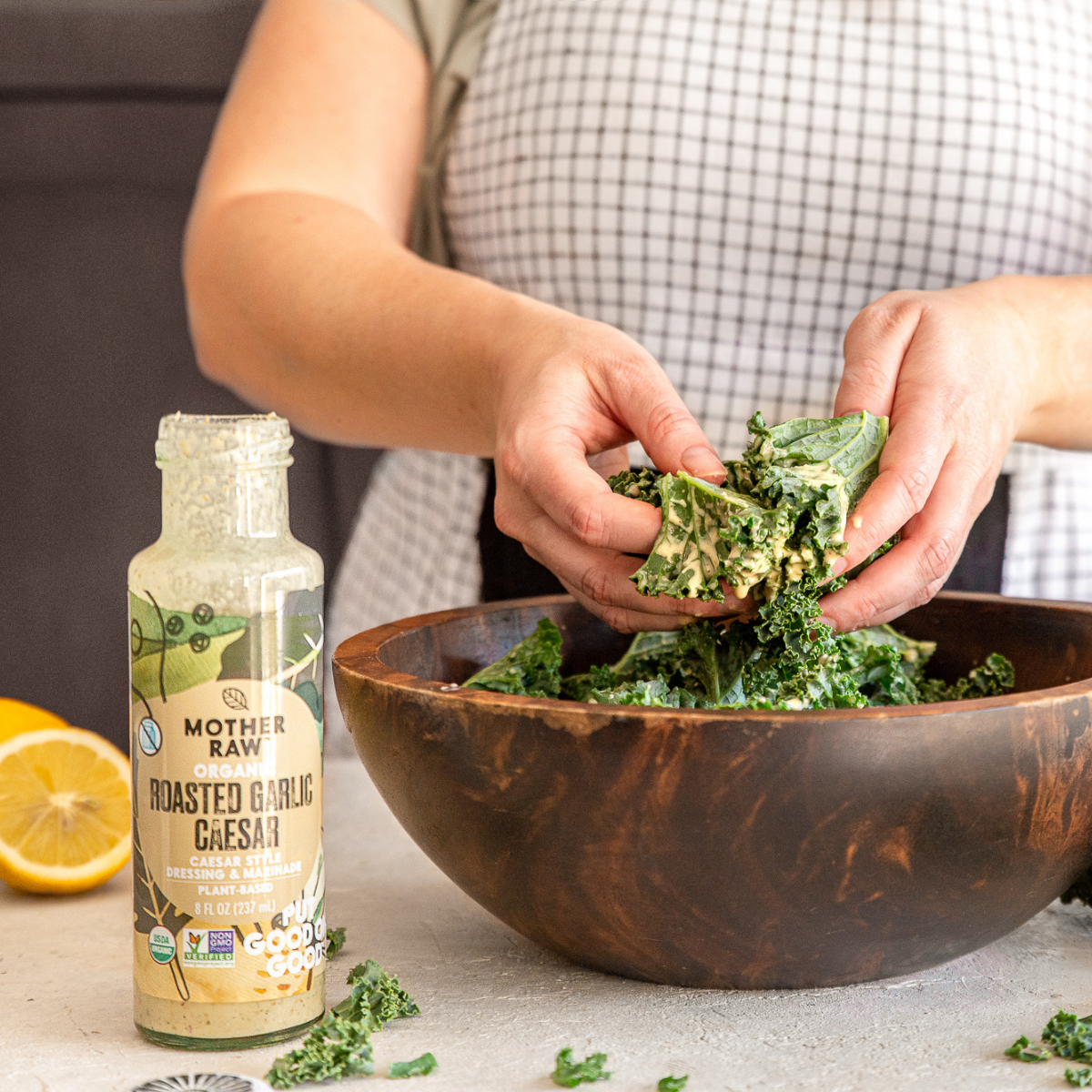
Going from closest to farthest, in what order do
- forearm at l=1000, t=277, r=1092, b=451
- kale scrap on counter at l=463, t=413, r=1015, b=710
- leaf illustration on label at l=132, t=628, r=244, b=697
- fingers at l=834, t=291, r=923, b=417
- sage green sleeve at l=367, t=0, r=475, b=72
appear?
1. leaf illustration on label at l=132, t=628, r=244, b=697
2. kale scrap on counter at l=463, t=413, r=1015, b=710
3. fingers at l=834, t=291, r=923, b=417
4. forearm at l=1000, t=277, r=1092, b=451
5. sage green sleeve at l=367, t=0, r=475, b=72

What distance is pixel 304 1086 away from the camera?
28.2 inches

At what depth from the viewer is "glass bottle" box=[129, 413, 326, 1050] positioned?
703mm

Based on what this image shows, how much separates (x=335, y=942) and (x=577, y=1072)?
0.86ft

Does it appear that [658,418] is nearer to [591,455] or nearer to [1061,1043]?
[591,455]

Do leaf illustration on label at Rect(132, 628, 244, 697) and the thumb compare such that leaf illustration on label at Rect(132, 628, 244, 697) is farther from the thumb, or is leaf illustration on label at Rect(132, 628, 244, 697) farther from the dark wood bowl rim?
the thumb

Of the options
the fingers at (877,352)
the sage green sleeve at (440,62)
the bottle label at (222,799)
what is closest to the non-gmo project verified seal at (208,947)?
the bottle label at (222,799)

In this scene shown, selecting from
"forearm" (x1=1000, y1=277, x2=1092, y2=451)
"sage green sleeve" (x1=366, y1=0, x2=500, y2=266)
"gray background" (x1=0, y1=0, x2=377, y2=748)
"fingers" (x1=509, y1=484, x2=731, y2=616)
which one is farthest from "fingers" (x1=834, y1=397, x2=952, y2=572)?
"gray background" (x1=0, y1=0, x2=377, y2=748)

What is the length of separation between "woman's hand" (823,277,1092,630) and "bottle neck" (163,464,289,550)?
14.7 inches

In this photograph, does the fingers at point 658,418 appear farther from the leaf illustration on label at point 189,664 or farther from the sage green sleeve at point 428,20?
the sage green sleeve at point 428,20

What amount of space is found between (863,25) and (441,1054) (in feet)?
3.81

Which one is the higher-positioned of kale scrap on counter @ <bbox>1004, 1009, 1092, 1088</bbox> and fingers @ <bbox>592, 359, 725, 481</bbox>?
fingers @ <bbox>592, 359, 725, 481</bbox>

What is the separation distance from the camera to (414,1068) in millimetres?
729

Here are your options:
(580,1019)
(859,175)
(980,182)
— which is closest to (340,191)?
(859,175)

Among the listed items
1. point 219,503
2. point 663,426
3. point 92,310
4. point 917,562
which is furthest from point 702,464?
point 92,310
